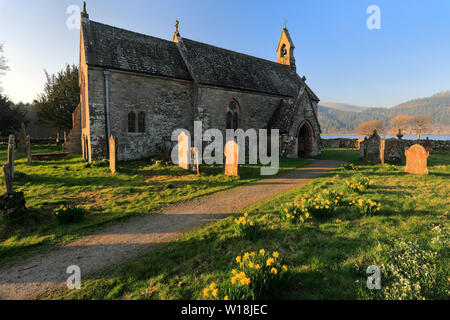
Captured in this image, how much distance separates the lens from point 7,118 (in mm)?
28156

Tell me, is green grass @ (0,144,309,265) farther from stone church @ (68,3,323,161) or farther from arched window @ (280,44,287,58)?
arched window @ (280,44,287,58)

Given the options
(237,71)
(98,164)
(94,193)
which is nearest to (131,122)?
(98,164)

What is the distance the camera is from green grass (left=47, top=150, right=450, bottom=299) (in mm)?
3197

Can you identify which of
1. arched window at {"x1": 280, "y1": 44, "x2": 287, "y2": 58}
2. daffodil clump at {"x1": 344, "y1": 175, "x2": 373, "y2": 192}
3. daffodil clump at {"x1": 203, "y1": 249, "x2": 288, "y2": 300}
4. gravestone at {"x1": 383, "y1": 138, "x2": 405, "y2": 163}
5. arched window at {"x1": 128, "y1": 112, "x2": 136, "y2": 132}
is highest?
arched window at {"x1": 280, "y1": 44, "x2": 287, "y2": 58}

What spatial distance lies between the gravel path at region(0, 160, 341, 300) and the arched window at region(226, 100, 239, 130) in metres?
12.9

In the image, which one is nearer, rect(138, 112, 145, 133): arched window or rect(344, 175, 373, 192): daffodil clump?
rect(344, 175, 373, 192): daffodil clump

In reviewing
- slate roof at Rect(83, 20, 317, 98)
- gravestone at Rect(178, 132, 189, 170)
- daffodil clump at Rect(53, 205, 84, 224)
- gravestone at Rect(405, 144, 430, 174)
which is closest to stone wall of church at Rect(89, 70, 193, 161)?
slate roof at Rect(83, 20, 317, 98)

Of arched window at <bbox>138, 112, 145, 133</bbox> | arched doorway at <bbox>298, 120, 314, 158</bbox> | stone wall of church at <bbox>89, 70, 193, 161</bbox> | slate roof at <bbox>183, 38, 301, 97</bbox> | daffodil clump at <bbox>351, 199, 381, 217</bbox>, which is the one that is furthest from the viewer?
arched doorway at <bbox>298, 120, 314, 158</bbox>

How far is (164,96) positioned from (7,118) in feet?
89.0

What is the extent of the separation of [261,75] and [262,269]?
2346 cm

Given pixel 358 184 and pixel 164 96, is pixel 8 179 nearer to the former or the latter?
pixel 358 184

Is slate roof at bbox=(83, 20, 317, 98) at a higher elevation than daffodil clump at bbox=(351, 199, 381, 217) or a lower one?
higher

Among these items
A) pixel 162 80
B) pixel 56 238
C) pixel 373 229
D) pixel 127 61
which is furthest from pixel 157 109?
pixel 373 229

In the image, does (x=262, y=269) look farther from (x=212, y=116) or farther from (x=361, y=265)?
(x=212, y=116)
